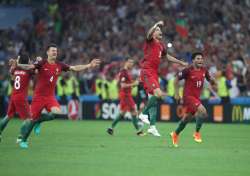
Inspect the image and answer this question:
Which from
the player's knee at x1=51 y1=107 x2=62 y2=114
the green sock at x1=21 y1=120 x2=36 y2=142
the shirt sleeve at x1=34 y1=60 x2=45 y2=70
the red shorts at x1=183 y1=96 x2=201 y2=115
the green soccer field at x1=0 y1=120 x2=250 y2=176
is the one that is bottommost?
the green soccer field at x1=0 y1=120 x2=250 y2=176

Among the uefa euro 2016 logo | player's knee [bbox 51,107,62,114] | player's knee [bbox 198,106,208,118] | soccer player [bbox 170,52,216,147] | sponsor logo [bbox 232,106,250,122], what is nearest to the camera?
player's knee [bbox 51,107,62,114]

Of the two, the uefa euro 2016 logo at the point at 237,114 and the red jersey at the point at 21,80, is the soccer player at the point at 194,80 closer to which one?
the red jersey at the point at 21,80

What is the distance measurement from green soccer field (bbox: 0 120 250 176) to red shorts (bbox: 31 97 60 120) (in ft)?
2.69

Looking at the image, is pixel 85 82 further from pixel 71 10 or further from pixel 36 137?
pixel 36 137

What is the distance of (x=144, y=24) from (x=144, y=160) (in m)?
22.6

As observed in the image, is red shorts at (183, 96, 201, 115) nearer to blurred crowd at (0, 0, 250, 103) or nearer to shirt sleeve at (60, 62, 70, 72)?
shirt sleeve at (60, 62, 70, 72)

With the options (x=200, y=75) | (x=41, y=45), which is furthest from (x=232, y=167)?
(x=41, y=45)

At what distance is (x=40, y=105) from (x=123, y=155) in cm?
282

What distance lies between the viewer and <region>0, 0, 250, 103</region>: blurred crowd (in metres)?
34.5

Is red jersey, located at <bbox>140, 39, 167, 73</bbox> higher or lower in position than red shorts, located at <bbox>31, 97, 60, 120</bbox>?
higher

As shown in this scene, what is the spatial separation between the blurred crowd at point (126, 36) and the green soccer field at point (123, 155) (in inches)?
381

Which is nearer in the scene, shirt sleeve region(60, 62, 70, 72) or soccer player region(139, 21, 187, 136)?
shirt sleeve region(60, 62, 70, 72)

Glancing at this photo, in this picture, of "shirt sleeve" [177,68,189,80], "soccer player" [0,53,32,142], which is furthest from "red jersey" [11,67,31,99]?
"shirt sleeve" [177,68,189,80]

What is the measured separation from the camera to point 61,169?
14875 mm
